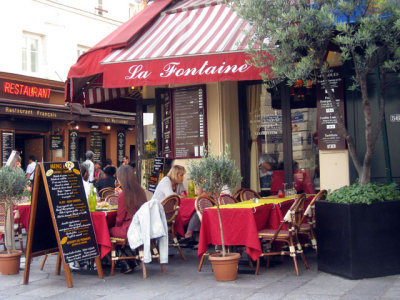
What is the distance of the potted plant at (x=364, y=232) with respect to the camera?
19.9 ft

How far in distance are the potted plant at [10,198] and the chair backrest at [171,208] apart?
6.63 feet

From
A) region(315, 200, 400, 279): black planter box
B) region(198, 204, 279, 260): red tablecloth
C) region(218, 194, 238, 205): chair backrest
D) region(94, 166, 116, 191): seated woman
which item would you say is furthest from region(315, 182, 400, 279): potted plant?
region(94, 166, 116, 191): seated woman

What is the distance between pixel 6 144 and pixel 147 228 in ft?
41.5

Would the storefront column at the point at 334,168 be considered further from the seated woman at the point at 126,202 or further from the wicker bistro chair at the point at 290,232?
the seated woman at the point at 126,202

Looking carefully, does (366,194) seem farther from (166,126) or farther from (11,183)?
(166,126)

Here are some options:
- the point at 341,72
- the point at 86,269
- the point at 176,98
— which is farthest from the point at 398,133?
the point at 86,269

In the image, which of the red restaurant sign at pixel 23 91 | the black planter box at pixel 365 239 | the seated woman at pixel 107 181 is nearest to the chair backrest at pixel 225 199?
the black planter box at pixel 365 239

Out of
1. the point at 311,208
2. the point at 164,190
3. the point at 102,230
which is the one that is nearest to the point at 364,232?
the point at 311,208

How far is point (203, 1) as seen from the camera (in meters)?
10.7

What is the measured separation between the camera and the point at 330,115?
886 centimetres

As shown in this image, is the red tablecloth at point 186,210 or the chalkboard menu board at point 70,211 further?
the red tablecloth at point 186,210

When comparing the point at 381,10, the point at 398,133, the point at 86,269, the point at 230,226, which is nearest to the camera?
the point at 381,10

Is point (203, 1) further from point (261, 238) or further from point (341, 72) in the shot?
point (261, 238)

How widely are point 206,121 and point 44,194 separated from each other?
4406 millimetres
